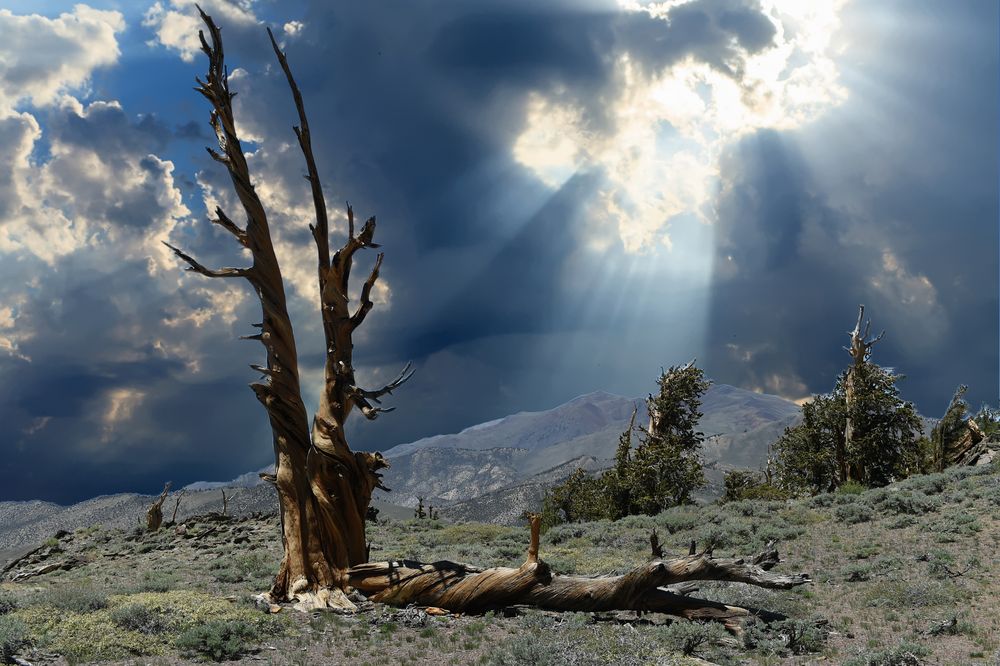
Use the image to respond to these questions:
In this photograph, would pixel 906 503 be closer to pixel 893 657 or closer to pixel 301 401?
pixel 893 657

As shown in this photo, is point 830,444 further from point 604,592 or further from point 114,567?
point 114,567

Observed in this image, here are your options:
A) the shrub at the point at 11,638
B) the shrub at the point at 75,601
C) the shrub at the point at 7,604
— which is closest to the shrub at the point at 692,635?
the shrub at the point at 11,638

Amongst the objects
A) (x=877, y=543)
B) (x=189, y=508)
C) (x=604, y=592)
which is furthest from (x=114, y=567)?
(x=189, y=508)

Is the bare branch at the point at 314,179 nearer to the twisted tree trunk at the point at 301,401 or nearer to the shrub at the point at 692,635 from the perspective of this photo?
the twisted tree trunk at the point at 301,401

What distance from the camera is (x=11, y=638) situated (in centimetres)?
854

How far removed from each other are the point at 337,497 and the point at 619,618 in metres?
5.87

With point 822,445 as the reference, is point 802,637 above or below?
below

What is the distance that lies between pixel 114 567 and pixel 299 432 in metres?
14.2

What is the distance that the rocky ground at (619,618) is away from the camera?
30.5 feet

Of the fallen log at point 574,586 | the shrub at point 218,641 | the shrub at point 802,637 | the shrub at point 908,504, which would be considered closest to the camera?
the shrub at point 218,641

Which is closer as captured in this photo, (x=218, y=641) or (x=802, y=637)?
(x=218, y=641)

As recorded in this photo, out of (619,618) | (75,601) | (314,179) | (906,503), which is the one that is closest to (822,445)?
(906,503)

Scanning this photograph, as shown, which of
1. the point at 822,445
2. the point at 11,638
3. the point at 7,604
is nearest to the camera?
the point at 11,638

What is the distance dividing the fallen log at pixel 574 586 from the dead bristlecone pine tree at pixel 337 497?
0.02 m
